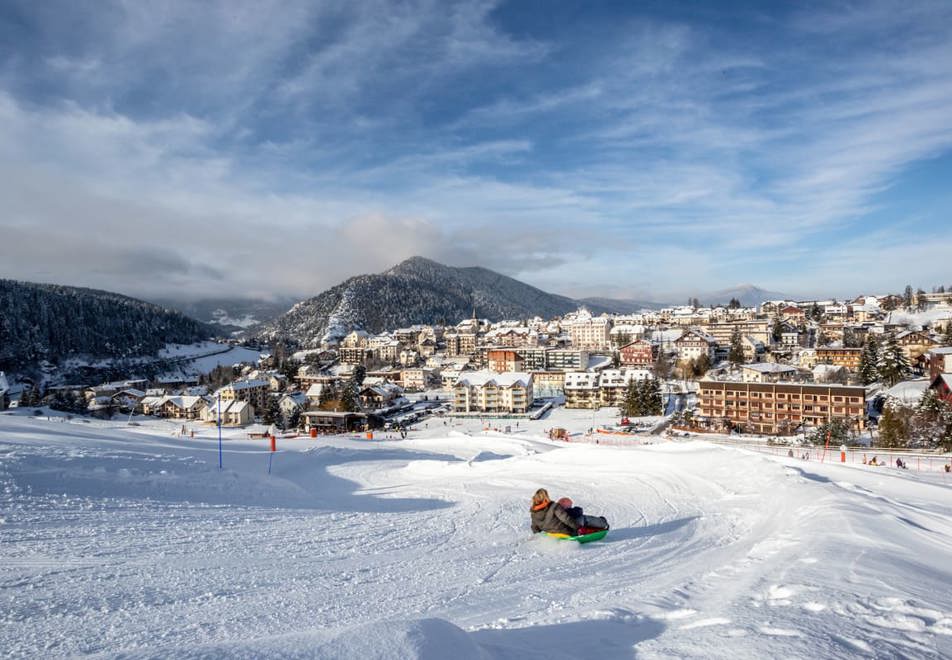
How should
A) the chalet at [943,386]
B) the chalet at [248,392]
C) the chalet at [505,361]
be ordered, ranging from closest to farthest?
the chalet at [943,386] → the chalet at [248,392] → the chalet at [505,361]

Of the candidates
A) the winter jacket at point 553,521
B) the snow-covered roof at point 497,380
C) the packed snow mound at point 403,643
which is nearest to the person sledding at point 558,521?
the winter jacket at point 553,521

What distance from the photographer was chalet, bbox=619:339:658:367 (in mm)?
78438

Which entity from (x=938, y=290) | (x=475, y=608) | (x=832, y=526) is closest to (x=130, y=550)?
(x=475, y=608)

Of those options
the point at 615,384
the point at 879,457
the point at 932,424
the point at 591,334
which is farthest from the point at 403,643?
the point at 591,334

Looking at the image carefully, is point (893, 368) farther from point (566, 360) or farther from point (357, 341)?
point (357, 341)

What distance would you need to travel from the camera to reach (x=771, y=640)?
3268 millimetres

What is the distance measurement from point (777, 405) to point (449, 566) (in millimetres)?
41612

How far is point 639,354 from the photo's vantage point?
261 ft

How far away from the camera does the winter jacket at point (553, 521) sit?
728 cm

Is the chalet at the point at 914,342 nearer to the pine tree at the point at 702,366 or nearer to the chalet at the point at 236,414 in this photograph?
the pine tree at the point at 702,366

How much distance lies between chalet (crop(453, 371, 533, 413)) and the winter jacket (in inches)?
1953

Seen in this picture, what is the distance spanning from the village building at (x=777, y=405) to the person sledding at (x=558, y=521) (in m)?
36.3

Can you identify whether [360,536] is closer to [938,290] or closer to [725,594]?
[725,594]

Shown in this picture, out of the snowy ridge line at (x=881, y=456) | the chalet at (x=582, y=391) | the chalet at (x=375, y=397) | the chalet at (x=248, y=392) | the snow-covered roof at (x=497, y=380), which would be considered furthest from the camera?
the chalet at (x=248, y=392)
